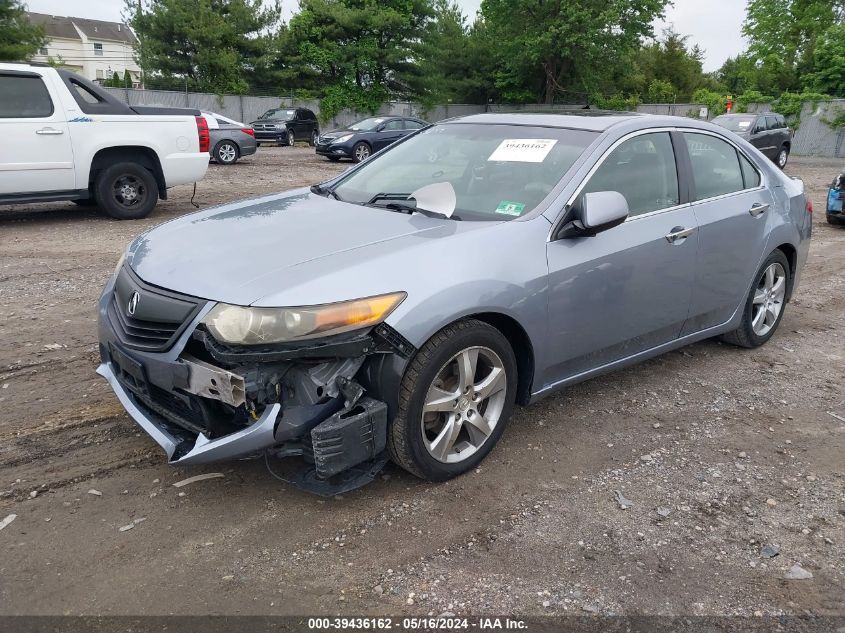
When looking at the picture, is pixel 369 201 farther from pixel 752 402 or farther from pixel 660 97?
pixel 660 97

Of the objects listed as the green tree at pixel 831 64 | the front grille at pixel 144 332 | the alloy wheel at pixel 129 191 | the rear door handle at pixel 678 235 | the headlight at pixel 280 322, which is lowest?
the alloy wheel at pixel 129 191

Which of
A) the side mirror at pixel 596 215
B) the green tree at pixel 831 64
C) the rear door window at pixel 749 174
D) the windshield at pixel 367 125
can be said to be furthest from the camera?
the green tree at pixel 831 64

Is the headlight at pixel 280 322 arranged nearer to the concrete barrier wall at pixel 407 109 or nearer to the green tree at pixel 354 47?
the concrete barrier wall at pixel 407 109

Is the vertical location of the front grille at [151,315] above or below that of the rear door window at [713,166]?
below

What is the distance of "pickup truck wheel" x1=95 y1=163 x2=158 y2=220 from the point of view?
9.09 metres

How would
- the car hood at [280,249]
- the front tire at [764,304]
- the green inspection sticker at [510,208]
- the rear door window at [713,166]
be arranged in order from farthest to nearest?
the front tire at [764,304], the rear door window at [713,166], the green inspection sticker at [510,208], the car hood at [280,249]

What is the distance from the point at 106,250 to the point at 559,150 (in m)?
5.75

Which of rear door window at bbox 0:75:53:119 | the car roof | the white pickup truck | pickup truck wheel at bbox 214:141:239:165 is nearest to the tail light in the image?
the white pickup truck

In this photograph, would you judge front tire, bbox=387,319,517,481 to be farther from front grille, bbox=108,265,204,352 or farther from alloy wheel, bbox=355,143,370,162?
alloy wheel, bbox=355,143,370,162

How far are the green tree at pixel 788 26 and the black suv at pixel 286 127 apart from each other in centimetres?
3102

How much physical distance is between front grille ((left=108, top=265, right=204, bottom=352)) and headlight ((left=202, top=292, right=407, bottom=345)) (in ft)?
0.49

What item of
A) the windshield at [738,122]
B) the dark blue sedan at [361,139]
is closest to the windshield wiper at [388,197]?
the dark blue sedan at [361,139]

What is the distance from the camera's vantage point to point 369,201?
3.88m

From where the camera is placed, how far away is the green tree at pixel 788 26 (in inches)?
1828
